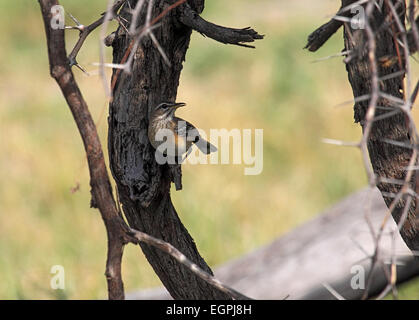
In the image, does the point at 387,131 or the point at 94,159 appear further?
the point at 387,131

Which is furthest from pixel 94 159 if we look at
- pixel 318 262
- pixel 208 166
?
pixel 208 166

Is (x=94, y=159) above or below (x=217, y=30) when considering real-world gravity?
below

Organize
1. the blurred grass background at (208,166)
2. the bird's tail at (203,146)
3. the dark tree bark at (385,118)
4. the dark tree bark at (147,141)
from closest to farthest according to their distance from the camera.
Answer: the dark tree bark at (385,118) < the dark tree bark at (147,141) < the bird's tail at (203,146) < the blurred grass background at (208,166)

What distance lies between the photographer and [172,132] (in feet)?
8.45

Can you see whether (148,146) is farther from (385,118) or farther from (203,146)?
(385,118)

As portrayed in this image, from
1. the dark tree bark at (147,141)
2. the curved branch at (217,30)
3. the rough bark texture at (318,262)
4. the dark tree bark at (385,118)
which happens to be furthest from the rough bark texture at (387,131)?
the rough bark texture at (318,262)

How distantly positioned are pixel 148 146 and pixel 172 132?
14 cm

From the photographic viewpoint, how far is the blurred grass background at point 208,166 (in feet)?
18.9

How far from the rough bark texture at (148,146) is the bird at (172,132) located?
0.13 feet

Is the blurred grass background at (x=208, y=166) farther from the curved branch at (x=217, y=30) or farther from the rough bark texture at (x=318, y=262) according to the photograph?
the curved branch at (x=217, y=30)
